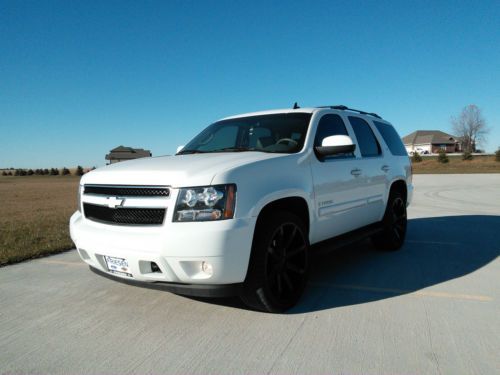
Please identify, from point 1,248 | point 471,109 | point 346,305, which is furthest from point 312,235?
point 471,109

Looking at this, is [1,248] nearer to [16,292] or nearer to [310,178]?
[16,292]

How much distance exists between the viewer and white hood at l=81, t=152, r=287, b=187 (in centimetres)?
283

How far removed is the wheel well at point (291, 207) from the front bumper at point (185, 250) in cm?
32

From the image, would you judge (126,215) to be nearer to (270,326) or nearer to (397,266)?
(270,326)

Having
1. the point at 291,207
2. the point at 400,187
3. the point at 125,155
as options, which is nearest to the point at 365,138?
the point at 400,187

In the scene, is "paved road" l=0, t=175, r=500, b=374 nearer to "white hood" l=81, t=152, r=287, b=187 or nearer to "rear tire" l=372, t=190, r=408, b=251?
"rear tire" l=372, t=190, r=408, b=251

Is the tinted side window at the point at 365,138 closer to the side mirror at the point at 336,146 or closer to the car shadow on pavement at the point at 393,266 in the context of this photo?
the side mirror at the point at 336,146

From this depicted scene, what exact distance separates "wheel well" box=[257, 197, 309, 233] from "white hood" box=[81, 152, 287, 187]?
406mm

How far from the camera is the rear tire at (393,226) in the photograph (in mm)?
5376

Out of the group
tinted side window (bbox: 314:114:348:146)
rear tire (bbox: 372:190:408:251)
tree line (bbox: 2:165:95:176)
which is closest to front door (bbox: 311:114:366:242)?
tinted side window (bbox: 314:114:348:146)

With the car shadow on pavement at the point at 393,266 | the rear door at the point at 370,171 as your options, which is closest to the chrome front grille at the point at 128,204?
the car shadow on pavement at the point at 393,266

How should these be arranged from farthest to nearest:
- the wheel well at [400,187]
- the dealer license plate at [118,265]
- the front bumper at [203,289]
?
the wheel well at [400,187]
the dealer license plate at [118,265]
the front bumper at [203,289]

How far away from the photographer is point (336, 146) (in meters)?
3.70

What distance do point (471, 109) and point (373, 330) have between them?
93.7m
